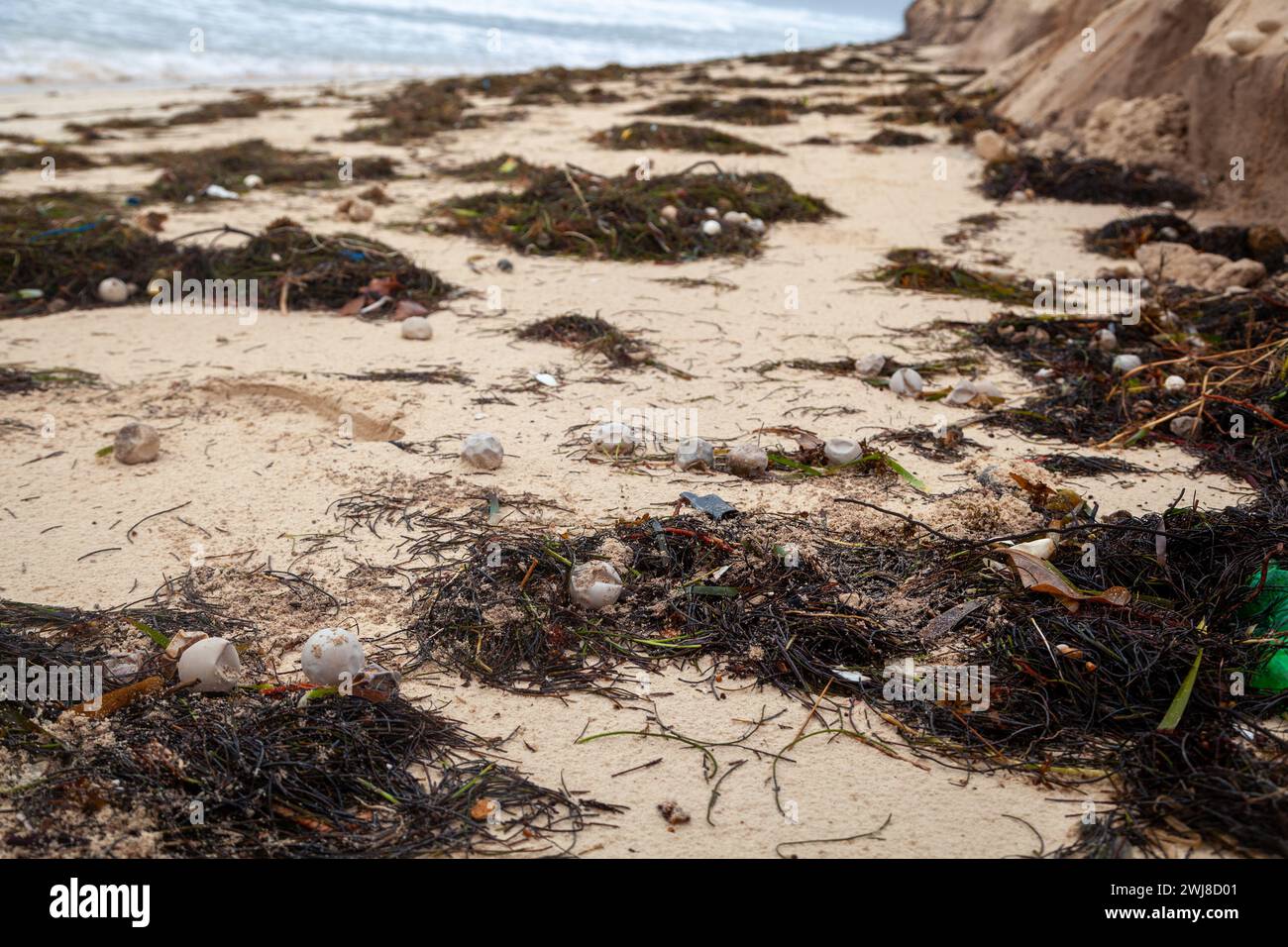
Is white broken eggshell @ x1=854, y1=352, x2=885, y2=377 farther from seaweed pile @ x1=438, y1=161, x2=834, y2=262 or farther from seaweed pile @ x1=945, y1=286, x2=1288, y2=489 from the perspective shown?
seaweed pile @ x1=438, y1=161, x2=834, y2=262

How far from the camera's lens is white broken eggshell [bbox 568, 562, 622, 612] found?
3.03m

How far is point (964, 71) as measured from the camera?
20.0 m

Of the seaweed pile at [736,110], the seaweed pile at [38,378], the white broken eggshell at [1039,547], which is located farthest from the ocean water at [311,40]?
the white broken eggshell at [1039,547]

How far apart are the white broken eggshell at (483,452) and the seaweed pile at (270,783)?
1488 mm

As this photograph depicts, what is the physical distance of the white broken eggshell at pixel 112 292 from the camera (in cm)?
618

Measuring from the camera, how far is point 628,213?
7.57 m

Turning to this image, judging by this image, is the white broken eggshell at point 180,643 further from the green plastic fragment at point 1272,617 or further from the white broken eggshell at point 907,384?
the white broken eggshell at point 907,384

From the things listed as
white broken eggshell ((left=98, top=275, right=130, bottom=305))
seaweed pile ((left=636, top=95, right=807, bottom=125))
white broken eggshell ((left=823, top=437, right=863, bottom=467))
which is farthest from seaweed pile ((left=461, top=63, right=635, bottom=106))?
white broken eggshell ((left=823, top=437, right=863, bottom=467))

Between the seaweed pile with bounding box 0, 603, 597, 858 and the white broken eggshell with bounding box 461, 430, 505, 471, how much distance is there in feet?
4.88

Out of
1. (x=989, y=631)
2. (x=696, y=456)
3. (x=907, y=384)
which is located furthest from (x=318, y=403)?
(x=989, y=631)

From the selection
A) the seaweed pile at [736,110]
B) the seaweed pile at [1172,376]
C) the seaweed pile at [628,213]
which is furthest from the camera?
the seaweed pile at [736,110]

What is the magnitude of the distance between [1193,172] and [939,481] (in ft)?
21.7
